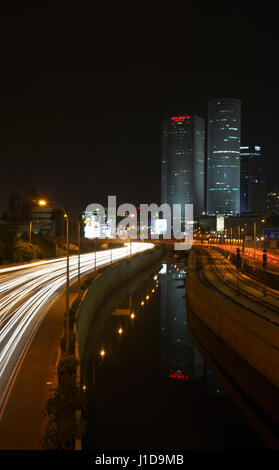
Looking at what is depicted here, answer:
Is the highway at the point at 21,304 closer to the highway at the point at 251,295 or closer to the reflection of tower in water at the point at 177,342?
the reflection of tower in water at the point at 177,342

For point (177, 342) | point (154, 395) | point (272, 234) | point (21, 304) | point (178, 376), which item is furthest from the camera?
point (272, 234)

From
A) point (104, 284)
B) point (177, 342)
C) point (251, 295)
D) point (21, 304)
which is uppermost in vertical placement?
point (251, 295)

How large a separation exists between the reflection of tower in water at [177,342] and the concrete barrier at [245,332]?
2.70 meters

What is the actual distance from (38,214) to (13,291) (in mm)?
133662

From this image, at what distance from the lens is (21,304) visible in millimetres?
31172

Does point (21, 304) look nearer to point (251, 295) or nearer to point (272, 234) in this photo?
point (251, 295)

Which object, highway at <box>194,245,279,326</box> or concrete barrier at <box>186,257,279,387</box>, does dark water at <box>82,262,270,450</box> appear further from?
highway at <box>194,245,279,326</box>

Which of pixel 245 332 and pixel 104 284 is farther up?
pixel 245 332

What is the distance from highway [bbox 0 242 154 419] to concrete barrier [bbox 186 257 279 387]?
13000 mm

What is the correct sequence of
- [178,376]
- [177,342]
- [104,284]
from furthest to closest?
[104,284] → [177,342] → [178,376]

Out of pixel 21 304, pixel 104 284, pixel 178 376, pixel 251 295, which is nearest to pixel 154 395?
pixel 178 376

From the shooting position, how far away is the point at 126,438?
1744 centimetres

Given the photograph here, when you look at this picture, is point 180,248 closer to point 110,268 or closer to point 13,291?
point 110,268

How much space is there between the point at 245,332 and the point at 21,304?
680 inches
